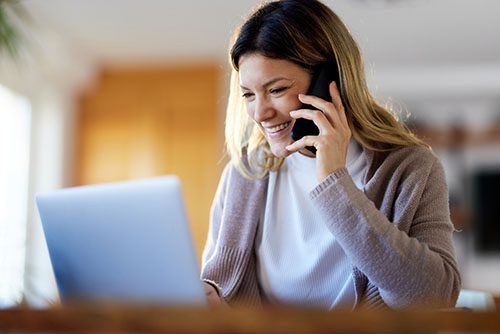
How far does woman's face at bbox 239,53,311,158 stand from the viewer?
1.28 metres

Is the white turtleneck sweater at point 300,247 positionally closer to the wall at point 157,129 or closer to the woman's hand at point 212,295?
the woman's hand at point 212,295

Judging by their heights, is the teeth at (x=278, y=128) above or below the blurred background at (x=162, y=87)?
below

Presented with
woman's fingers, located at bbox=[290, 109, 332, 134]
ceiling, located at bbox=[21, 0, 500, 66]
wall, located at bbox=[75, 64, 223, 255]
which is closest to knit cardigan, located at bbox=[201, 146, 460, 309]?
woman's fingers, located at bbox=[290, 109, 332, 134]

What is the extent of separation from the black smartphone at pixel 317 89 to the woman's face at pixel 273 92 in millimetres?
16

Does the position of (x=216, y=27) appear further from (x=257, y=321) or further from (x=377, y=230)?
(x=257, y=321)

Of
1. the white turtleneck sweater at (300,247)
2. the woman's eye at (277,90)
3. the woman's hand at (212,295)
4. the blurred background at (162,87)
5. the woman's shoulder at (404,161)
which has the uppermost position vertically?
the blurred background at (162,87)

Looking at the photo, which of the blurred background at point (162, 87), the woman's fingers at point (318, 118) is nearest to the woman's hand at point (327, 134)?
the woman's fingers at point (318, 118)

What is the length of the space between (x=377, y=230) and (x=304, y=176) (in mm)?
351

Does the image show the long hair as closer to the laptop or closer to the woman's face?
the woman's face

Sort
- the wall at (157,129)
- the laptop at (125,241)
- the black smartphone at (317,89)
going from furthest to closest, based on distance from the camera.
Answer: the wall at (157,129), the black smartphone at (317,89), the laptop at (125,241)

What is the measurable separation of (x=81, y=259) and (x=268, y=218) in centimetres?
49

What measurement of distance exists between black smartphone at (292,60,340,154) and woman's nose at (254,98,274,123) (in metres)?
0.05

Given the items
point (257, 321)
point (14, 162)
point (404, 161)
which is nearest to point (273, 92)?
point (404, 161)

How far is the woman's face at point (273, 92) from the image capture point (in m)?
1.28
